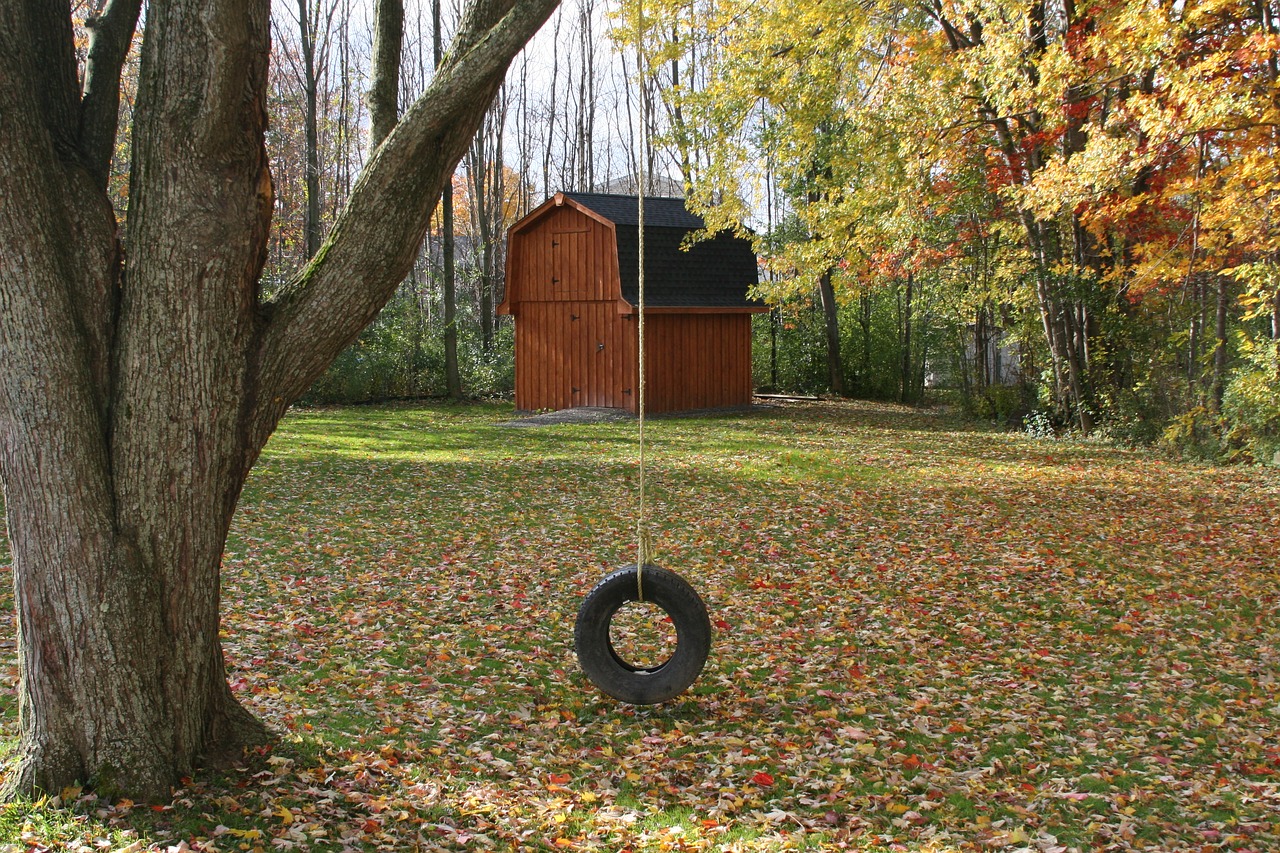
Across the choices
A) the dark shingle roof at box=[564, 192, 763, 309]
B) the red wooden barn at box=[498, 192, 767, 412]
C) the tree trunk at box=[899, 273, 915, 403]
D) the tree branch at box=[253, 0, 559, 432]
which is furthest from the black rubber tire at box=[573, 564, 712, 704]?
the tree trunk at box=[899, 273, 915, 403]

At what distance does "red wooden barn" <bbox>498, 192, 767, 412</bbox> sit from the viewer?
73.5 feet

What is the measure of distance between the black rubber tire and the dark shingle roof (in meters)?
16.7

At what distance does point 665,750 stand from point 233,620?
3.36m

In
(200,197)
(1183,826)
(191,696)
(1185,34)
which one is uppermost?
(1185,34)

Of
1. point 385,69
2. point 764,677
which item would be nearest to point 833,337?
point 764,677

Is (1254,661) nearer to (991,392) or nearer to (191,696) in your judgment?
(191,696)

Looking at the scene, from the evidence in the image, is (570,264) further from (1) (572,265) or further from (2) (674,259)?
(2) (674,259)

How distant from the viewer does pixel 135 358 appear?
153 inches

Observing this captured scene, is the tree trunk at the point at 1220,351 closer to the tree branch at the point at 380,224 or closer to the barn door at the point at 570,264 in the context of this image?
the barn door at the point at 570,264

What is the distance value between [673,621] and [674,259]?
730 inches

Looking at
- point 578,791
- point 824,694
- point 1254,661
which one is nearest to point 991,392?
point 1254,661

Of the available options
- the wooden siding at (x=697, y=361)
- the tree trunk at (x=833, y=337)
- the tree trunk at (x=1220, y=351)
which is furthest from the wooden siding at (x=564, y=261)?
the tree trunk at (x=1220, y=351)

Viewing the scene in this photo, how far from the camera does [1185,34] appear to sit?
12.0 metres

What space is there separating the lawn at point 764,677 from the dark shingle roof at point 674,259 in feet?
34.5
